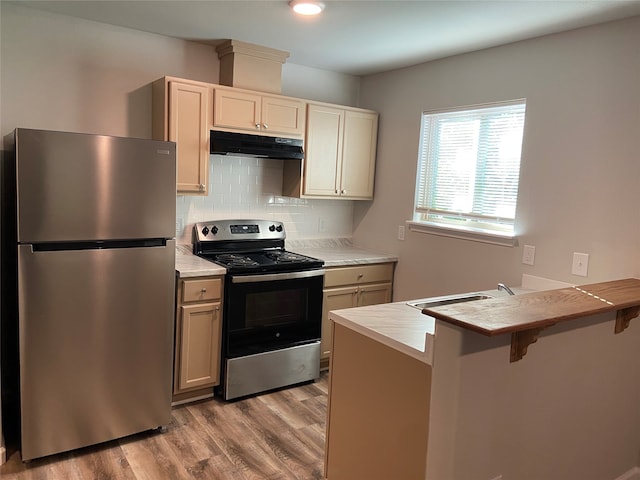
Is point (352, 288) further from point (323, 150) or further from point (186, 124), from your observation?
point (186, 124)

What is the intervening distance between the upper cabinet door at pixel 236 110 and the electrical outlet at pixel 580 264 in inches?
84.5

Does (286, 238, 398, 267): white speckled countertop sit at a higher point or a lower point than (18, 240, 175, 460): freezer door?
higher

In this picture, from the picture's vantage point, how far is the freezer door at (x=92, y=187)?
226 cm

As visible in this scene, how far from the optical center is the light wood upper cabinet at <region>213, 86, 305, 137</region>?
3.19 meters

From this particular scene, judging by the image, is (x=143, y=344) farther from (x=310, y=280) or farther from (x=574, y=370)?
(x=574, y=370)

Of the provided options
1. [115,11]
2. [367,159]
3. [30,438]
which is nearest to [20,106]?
[115,11]

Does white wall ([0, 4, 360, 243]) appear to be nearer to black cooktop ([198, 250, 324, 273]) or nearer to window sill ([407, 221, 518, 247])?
black cooktop ([198, 250, 324, 273])

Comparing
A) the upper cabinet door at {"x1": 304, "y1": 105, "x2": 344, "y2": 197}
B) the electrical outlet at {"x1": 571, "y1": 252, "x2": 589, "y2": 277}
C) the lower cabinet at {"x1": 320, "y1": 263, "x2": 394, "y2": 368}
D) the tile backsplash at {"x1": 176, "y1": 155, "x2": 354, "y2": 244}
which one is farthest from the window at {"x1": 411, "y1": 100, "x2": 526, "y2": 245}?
the tile backsplash at {"x1": 176, "y1": 155, "x2": 354, "y2": 244}

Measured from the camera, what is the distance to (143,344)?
2668mm

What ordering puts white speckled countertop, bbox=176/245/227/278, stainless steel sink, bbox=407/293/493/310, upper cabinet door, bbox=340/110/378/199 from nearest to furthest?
stainless steel sink, bbox=407/293/493/310 → white speckled countertop, bbox=176/245/227/278 → upper cabinet door, bbox=340/110/378/199

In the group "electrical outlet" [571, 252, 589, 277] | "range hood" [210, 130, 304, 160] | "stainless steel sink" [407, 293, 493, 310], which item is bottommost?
"stainless steel sink" [407, 293, 493, 310]

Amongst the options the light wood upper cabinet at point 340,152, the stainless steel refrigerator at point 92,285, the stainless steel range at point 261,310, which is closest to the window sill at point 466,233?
the light wood upper cabinet at point 340,152

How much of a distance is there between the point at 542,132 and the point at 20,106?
10.1 ft

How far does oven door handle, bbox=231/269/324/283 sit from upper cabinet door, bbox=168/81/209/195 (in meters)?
0.63
